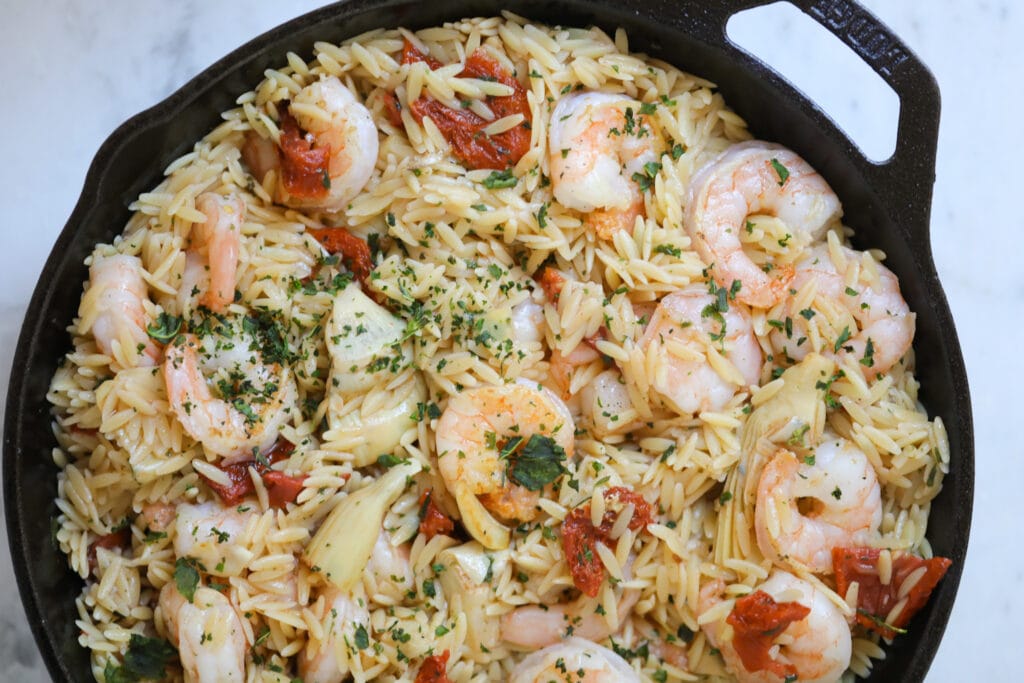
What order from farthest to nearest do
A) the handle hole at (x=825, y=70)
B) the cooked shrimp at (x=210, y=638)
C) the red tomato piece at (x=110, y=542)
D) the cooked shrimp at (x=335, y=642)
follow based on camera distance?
the handle hole at (x=825, y=70), the red tomato piece at (x=110, y=542), the cooked shrimp at (x=335, y=642), the cooked shrimp at (x=210, y=638)

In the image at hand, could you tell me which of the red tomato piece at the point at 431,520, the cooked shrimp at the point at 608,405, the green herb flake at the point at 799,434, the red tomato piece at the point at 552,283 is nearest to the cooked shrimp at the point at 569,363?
the cooked shrimp at the point at 608,405

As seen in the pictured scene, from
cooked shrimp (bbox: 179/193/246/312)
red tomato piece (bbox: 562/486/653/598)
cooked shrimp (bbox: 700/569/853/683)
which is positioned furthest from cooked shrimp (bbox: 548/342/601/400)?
cooked shrimp (bbox: 179/193/246/312)

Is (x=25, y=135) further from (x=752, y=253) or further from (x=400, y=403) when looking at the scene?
(x=752, y=253)

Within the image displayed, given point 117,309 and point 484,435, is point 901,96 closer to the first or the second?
point 484,435

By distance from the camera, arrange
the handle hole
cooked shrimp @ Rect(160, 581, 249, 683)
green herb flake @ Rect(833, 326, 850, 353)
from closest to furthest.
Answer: cooked shrimp @ Rect(160, 581, 249, 683) → green herb flake @ Rect(833, 326, 850, 353) → the handle hole

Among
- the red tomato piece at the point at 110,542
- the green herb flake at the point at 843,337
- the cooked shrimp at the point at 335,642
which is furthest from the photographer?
the green herb flake at the point at 843,337

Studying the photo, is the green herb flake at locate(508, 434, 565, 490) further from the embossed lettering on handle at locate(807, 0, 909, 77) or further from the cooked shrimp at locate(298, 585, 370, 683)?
the embossed lettering on handle at locate(807, 0, 909, 77)

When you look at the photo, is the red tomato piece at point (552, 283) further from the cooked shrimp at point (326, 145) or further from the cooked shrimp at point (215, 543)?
the cooked shrimp at point (215, 543)

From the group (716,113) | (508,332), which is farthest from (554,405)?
(716,113)
